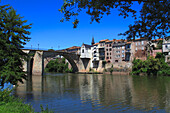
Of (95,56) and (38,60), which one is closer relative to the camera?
(38,60)

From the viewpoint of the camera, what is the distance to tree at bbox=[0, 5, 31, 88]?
13.5 m

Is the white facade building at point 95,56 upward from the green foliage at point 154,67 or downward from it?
upward

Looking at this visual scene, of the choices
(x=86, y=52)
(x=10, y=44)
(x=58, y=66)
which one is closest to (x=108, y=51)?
(x=86, y=52)

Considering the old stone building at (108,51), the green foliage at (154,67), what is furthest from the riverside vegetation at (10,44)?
the old stone building at (108,51)

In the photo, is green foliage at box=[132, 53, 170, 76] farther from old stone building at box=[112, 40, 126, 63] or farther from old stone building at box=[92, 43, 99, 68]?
old stone building at box=[92, 43, 99, 68]

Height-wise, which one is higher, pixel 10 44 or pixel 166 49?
pixel 166 49

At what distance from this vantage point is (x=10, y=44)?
13945 mm

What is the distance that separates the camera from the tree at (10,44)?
13490mm

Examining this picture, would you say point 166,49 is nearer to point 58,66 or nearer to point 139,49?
point 139,49

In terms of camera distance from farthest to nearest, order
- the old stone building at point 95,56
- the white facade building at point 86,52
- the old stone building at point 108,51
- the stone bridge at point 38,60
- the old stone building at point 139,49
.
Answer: the white facade building at point 86,52 → the old stone building at point 95,56 → the old stone building at point 108,51 → the old stone building at point 139,49 → the stone bridge at point 38,60

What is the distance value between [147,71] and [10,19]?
56.0 meters

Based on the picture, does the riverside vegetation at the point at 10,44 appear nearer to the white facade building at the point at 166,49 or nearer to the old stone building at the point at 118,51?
the white facade building at the point at 166,49

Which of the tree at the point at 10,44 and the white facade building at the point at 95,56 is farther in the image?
the white facade building at the point at 95,56

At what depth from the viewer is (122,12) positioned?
746cm
